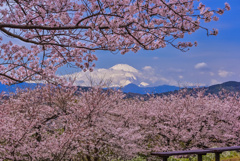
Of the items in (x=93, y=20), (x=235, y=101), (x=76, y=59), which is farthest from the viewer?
(x=235, y=101)

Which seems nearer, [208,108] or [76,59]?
[76,59]

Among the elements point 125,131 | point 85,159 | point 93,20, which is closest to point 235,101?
point 125,131

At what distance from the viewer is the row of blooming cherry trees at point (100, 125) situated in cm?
912

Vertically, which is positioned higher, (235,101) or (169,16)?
(169,16)

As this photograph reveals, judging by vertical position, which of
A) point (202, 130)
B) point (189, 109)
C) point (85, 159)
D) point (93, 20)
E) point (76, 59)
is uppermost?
point (93, 20)

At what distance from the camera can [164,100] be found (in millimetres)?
17000

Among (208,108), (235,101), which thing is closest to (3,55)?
(208,108)

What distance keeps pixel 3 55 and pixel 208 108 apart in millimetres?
11825

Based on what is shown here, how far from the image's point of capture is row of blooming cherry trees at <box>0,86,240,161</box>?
9.12m

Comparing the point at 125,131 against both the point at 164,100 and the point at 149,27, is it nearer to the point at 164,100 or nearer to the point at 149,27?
the point at 164,100

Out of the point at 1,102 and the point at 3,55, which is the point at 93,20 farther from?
the point at 1,102

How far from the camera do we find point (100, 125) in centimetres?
1161

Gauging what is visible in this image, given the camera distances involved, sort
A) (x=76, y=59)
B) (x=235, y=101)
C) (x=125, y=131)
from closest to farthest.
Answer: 1. (x=76, y=59)
2. (x=125, y=131)
3. (x=235, y=101)

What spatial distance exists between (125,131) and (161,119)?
3300 mm
